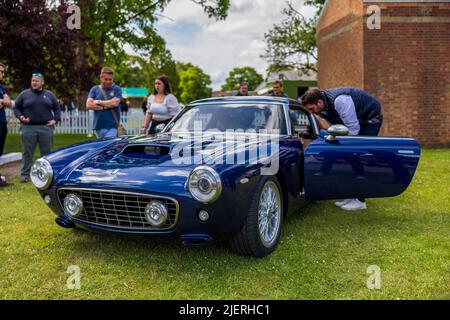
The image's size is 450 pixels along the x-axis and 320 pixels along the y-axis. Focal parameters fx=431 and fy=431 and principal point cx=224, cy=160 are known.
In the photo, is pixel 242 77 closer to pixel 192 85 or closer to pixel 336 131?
pixel 192 85

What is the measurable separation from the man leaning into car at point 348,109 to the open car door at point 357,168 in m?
1.08

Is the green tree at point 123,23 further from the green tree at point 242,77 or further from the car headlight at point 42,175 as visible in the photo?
the green tree at point 242,77

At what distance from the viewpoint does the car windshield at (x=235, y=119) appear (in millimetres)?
4566

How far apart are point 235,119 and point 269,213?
4.29 feet

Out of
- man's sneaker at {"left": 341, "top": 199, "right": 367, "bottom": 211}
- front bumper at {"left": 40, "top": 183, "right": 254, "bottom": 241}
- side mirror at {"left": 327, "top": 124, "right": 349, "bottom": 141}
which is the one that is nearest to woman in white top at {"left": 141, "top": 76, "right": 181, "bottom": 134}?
man's sneaker at {"left": 341, "top": 199, "right": 367, "bottom": 211}

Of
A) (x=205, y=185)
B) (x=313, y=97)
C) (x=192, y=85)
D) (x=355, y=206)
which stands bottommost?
(x=355, y=206)

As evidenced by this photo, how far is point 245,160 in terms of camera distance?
A: 11.3ft

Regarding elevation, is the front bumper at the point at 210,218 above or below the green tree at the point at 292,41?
below

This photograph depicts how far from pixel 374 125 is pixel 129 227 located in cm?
364

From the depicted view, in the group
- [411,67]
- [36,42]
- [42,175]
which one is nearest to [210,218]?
[42,175]

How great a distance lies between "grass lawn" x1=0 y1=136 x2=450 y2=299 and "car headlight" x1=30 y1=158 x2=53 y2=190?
0.63 metres

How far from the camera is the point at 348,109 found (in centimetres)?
524

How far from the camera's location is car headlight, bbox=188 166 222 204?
10.2ft

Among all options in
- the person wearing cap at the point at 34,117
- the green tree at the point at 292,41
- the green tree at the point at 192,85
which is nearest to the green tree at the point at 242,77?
the green tree at the point at 192,85
